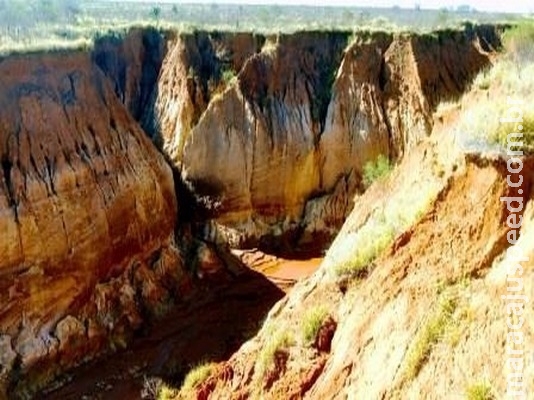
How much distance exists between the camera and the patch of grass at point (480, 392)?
5680 mm

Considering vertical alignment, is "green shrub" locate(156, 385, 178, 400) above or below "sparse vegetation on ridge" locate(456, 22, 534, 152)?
below

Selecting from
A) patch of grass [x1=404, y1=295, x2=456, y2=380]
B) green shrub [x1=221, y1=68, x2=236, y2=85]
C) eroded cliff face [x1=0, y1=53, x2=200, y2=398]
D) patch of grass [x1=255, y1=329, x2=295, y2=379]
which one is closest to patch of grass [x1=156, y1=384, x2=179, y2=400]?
patch of grass [x1=255, y1=329, x2=295, y2=379]

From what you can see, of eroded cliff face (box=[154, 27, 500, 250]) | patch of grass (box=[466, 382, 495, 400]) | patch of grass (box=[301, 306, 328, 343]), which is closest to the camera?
patch of grass (box=[466, 382, 495, 400])

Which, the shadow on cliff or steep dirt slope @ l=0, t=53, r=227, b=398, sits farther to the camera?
steep dirt slope @ l=0, t=53, r=227, b=398

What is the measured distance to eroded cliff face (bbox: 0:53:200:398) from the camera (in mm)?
14969

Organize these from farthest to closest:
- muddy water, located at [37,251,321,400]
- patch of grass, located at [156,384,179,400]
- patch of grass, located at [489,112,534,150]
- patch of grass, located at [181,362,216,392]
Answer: muddy water, located at [37,251,321,400] → patch of grass, located at [156,384,179,400] → patch of grass, located at [181,362,216,392] → patch of grass, located at [489,112,534,150]

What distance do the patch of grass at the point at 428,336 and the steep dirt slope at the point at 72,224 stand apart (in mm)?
9948

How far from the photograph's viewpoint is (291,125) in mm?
24047

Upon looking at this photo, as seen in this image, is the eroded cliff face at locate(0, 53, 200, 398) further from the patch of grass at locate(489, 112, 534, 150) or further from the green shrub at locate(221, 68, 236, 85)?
the patch of grass at locate(489, 112, 534, 150)

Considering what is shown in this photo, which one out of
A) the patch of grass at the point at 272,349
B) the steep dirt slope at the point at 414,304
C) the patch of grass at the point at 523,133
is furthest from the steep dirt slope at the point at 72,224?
the patch of grass at the point at 523,133

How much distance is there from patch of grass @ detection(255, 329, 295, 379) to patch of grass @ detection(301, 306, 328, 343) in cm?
23

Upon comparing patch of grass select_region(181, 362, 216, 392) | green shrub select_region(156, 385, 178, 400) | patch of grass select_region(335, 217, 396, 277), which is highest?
patch of grass select_region(335, 217, 396, 277)

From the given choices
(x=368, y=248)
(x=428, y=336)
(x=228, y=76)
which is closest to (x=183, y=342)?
(x=368, y=248)

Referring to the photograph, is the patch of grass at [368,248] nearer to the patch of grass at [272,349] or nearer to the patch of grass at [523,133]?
the patch of grass at [272,349]
